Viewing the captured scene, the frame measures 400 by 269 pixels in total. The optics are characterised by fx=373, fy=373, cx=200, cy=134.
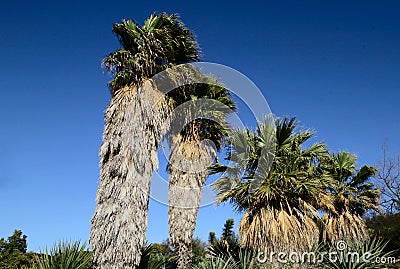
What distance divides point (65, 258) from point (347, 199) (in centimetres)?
1336

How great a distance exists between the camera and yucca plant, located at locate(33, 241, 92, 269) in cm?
947

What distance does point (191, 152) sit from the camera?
1340cm

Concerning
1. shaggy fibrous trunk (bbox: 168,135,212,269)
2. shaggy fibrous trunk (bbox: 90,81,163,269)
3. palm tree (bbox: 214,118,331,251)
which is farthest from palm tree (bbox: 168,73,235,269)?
shaggy fibrous trunk (bbox: 90,81,163,269)

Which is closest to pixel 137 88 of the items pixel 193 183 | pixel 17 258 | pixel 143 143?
pixel 143 143

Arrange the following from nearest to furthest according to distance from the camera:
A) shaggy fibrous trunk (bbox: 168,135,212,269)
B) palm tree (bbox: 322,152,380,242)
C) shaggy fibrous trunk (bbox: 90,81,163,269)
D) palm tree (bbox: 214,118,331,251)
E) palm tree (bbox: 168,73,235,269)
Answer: shaggy fibrous trunk (bbox: 90,81,163,269), palm tree (bbox: 214,118,331,251), shaggy fibrous trunk (bbox: 168,135,212,269), palm tree (bbox: 168,73,235,269), palm tree (bbox: 322,152,380,242)

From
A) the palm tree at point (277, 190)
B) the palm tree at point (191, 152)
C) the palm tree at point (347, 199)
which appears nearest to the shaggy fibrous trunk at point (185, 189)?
the palm tree at point (191, 152)

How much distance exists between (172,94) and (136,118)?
2.10m

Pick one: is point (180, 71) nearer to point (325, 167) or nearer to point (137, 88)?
point (137, 88)

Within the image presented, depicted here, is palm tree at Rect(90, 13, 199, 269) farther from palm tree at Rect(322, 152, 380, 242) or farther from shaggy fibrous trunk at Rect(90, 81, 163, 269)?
palm tree at Rect(322, 152, 380, 242)

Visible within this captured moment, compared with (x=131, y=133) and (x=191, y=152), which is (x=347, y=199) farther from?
(x=131, y=133)

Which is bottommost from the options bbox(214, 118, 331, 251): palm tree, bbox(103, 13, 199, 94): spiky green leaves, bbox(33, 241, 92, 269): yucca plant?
bbox(33, 241, 92, 269): yucca plant

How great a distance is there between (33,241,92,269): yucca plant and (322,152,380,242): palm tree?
1126 centimetres

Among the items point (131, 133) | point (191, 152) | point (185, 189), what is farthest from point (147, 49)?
point (185, 189)

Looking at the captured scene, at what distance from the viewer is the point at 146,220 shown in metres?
10.1
